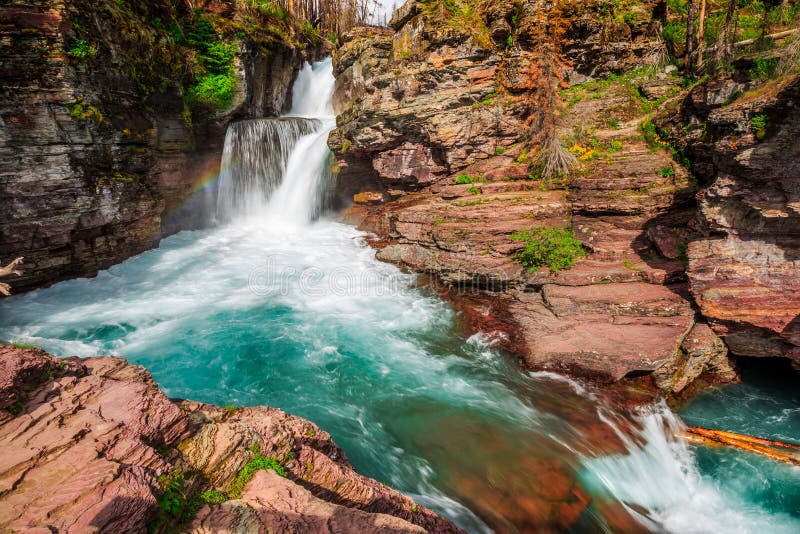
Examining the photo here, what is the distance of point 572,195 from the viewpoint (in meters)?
10.5

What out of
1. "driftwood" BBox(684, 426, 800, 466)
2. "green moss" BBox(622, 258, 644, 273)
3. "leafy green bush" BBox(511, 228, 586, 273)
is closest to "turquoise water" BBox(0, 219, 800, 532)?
"driftwood" BBox(684, 426, 800, 466)

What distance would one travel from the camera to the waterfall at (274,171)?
15.3 metres

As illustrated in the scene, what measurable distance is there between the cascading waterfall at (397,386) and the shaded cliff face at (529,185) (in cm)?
98

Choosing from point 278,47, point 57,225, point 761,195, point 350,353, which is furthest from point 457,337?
point 278,47

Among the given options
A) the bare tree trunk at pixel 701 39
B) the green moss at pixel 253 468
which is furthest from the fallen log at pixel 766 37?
the green moss at pixel 253 468

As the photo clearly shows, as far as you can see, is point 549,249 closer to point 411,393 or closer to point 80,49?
point 411,393

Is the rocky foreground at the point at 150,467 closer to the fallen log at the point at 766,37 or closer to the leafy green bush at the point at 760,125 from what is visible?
the leafy green bush at the point at 760,125

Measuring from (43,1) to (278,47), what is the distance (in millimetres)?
10020

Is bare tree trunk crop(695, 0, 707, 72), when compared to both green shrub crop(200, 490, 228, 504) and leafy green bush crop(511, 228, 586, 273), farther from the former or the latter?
green shrub crop(200, 490, 228, 504)

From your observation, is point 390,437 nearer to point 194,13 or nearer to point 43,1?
point 43,1

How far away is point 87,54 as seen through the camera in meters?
9.32

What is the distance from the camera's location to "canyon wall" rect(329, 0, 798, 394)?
6.97m

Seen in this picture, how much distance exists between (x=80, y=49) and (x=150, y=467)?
1116cm

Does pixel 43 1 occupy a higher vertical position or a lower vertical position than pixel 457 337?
higher
